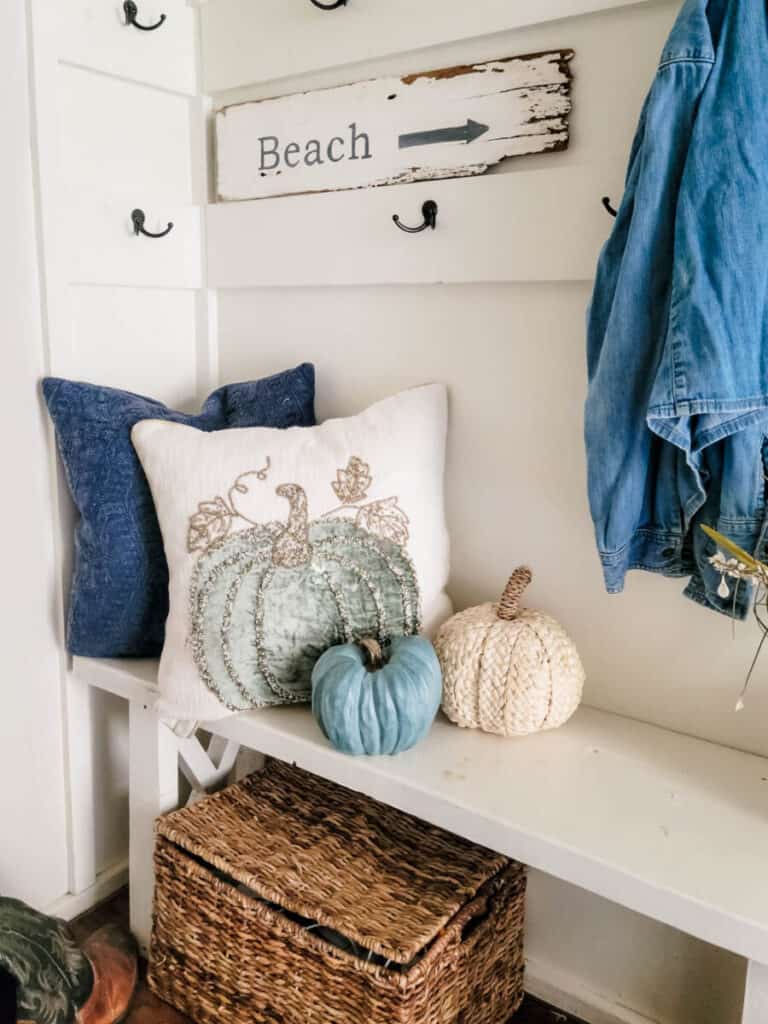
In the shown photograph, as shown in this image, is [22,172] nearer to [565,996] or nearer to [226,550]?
[226,550]

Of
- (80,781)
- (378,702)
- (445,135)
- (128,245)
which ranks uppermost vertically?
(445,135)

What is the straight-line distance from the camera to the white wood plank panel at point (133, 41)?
5.30ft

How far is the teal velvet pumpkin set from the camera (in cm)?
133

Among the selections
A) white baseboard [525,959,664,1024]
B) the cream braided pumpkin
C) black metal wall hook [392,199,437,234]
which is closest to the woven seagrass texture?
the cream braided pumpkin

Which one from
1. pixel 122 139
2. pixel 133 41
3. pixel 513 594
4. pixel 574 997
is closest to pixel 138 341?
pixel 122 139

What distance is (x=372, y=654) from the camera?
55.6 inches


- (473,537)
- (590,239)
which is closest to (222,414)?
(473,537)

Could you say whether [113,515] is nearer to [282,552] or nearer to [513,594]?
[282,552]

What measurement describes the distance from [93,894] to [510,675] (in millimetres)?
1029

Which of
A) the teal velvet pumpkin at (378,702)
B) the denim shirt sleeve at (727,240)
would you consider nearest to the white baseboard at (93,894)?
the teal velvet pumpkin at (378,702)

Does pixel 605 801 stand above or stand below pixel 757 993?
above

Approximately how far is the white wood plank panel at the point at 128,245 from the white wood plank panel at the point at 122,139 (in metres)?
0.03

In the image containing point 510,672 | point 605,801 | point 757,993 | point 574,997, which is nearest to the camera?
point 757,993

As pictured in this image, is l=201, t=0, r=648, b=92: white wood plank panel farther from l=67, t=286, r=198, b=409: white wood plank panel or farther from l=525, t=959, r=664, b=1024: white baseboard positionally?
l=525, t=959, r=664, b=1024: white baseboard
